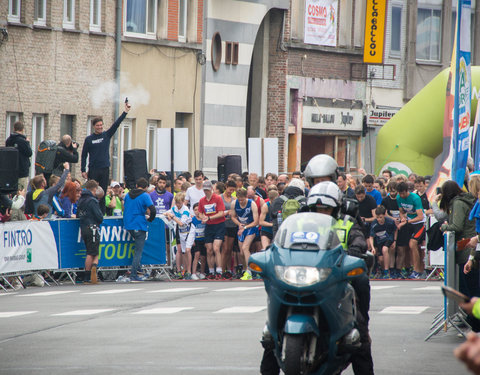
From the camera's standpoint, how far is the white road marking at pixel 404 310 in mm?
14961

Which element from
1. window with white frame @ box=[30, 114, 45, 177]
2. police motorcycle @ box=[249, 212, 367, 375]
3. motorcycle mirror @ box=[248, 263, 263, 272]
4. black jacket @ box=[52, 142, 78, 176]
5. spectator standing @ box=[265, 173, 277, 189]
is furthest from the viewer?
window with white frame @ box=[30, 114, 45, 177]

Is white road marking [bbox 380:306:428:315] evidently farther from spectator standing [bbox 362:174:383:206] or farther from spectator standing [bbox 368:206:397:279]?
spectator standing [bbox 362:174:383:206]

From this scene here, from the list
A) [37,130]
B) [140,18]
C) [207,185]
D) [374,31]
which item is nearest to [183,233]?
[207,185]

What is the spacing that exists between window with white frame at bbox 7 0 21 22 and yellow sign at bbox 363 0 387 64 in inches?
648

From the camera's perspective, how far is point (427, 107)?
35.7m

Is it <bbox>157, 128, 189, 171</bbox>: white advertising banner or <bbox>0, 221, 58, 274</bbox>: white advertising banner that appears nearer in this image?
<bbox>0, 221, 58, 274</bbox>: white advertising banner

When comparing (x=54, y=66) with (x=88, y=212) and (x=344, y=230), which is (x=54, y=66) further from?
(x=344, y=230)

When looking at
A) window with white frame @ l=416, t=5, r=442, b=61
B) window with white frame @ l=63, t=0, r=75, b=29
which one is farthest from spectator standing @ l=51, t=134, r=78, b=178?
window with white frame @ l=416, t=5, r=442, b=61

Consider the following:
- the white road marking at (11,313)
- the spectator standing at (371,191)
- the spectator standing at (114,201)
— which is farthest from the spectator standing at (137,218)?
the white road marking at (11,313)

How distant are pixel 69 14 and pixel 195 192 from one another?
12.0 m

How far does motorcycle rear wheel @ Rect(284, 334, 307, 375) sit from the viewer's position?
7.67m

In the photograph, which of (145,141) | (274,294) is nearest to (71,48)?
(145,141)

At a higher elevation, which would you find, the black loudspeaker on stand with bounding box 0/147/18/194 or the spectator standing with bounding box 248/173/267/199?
the black loudspeaker on stand with bounding box 0/147/18/194

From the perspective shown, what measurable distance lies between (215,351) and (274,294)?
315cm
